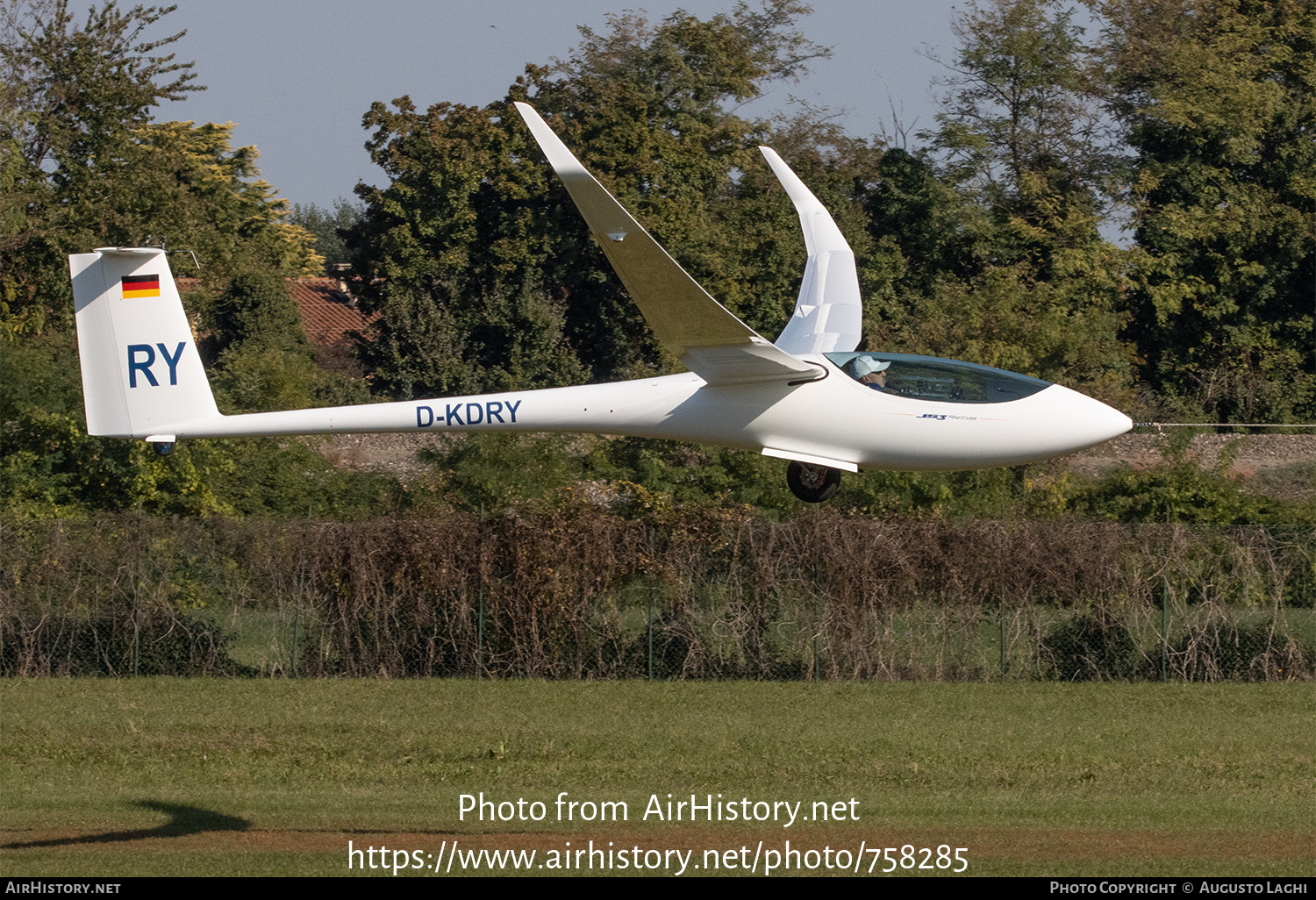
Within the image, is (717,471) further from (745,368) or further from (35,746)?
(745,368)

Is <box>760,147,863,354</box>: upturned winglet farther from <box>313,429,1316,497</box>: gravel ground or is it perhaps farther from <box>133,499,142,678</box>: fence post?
<box>313,429,1316,497</box>: gravel ground

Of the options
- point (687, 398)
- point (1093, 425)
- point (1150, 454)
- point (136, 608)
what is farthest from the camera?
point (1150, 454)

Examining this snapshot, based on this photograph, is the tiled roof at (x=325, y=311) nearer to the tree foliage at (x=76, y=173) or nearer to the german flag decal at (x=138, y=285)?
the tree foliage at (x=76, y=173)

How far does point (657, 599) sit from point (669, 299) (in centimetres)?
1786

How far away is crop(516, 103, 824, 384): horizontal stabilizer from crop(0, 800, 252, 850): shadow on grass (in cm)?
1018

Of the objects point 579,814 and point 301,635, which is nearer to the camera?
point 579,814

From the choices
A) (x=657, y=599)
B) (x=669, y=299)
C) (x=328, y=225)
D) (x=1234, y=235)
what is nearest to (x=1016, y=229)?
(x=1234, y=235)

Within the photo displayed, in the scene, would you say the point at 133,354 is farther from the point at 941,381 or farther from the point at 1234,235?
the point at 1234,235

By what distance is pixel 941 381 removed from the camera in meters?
12.0

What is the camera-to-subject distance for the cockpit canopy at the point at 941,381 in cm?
1193

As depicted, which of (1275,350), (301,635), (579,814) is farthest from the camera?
(1275,350)
